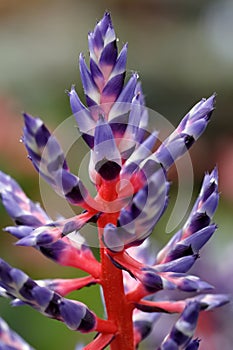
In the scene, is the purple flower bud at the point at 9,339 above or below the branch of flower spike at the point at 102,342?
below

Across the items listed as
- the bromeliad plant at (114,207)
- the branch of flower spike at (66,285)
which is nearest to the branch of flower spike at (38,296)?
the bromeliad plant at (114,207)

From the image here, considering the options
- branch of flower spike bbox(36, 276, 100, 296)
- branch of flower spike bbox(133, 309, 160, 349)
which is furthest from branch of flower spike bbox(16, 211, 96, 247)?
branch of flower spike bbox(133, 309, 160, 349)

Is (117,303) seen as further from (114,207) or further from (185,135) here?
(185,135)

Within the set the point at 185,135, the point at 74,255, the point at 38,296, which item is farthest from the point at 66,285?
the point at 185,135

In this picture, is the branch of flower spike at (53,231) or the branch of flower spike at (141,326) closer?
the branch of flower spike at (53,231)

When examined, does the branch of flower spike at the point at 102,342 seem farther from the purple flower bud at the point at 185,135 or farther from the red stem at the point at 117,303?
the purple flower bud at the point at 185,135

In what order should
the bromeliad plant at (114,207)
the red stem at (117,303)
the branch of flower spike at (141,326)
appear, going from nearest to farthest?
1. the bromeliad plant at (114,207)
2. the red stem at (117,303)
3. the branch of flower spike at (141,326)

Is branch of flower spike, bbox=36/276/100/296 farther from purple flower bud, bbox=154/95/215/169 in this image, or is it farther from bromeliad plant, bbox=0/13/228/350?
purple flower bud, bbox=154/95/215/169

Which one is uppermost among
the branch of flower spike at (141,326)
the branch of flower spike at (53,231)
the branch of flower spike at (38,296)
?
the branch of flower spike at (53,231)

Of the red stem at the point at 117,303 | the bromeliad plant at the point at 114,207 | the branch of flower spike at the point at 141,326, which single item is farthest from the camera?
the branch of flower spike at the point at 141,326

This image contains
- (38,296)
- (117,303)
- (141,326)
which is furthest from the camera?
(141,326)
